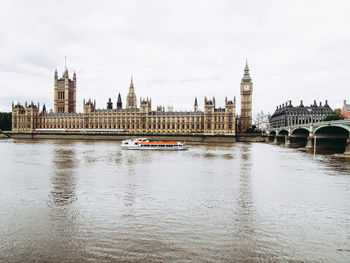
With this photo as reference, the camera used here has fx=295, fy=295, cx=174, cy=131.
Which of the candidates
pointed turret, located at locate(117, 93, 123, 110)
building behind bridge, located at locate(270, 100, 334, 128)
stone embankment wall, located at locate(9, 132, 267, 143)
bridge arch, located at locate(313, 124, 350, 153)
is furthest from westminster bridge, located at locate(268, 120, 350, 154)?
pointed turret, located at locate(117, 93, 123, 110)

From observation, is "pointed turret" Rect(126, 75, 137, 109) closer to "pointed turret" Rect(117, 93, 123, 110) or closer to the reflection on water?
"pointed turret" Rect(117, 93, 123, 110)

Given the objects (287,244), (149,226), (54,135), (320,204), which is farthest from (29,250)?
(54,135)

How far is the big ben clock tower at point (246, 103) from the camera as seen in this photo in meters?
113

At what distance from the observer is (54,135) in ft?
317

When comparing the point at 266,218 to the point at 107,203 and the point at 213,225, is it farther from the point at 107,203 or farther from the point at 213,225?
the point at 107,203

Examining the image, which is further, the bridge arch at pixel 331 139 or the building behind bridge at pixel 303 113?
the building behind bridge at pixel 303 113

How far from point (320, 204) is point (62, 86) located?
132 meters

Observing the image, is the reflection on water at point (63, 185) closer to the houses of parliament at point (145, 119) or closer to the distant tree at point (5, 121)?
the houses of parliament at point (145, 119)

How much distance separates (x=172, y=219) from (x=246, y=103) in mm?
107318

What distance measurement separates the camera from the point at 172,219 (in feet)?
40.6

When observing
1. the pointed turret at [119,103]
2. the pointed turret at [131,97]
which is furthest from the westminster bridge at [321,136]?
the pointed turret at [119,103]

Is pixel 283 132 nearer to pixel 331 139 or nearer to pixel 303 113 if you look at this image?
pixel 331 139

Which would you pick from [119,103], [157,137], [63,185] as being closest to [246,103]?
[157,137]

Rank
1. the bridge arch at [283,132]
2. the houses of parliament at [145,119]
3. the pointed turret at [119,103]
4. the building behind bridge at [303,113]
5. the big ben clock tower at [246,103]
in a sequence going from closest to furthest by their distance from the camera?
the bridge arch at [283,132], the houses of parliament at [145,119], the big ben clock tower at [246,103], the building behind bridge at [303,113], the pointed turret at [119,103]
